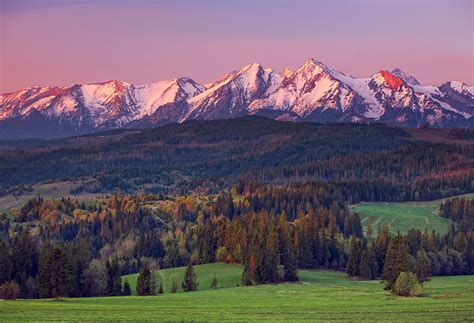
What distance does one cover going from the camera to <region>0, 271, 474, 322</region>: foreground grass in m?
73.6

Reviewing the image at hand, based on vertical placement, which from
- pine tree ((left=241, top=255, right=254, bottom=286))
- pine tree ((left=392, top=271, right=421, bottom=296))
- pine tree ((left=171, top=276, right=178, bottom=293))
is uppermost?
pine tree ((left=392, top=271, right=421, bottom=296))

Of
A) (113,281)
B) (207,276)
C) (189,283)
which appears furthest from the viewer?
(207,276)

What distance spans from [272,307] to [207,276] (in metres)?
59.6

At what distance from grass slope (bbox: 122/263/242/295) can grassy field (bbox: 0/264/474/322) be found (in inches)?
871

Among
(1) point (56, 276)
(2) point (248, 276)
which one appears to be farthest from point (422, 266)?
(1) point (56, 276)

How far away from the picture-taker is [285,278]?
138 m

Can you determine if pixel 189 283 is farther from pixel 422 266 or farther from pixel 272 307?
pixel 272 307

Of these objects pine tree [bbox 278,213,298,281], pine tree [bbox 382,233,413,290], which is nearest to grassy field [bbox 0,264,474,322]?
pine tree [bbox 382,233,413,290]

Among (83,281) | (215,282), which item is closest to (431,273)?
(215,282)

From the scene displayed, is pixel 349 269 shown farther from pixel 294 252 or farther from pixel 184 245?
pixel 184 245

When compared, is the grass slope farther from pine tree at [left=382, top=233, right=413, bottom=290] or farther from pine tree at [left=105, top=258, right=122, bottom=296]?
pine tree at [left=382, top=233, right=413, bottom=290]

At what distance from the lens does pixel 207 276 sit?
14488 cm

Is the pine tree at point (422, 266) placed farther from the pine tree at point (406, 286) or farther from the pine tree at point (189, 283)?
the pine tree at point (189, 283)

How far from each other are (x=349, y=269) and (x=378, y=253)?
17.8 ft
